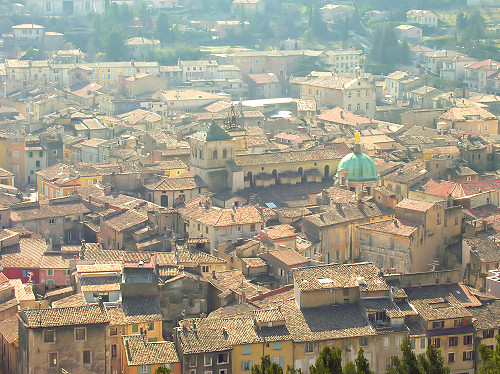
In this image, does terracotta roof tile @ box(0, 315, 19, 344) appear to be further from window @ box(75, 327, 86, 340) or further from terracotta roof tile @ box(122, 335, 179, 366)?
terracotta roof tile @ box(122, 335, 179, 366)

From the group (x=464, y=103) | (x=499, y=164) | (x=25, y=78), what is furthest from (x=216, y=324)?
(x=25, y=78)

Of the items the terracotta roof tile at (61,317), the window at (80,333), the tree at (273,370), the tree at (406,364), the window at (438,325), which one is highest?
the terracotta roof tile at (61,317)

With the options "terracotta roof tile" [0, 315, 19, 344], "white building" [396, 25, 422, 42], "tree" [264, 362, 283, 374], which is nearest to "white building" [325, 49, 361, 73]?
"white building" [396, 25, 422, 42]

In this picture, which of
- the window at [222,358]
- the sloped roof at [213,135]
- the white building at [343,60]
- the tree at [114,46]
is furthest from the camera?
the white building at [343,60]

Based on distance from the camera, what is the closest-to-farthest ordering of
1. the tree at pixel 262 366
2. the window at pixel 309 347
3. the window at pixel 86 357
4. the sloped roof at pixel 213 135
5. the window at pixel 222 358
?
the tree at pixel 262 366 < the window at pixel 86 357 < the window at pixel 222 358 < the window at pixel 309 347 < the sloped roof at pixel 213 135

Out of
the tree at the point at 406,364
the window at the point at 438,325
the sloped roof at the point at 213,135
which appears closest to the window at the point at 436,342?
the window at the point at 438,325

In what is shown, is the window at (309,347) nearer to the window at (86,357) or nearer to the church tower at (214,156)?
the window at (86,357)
